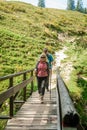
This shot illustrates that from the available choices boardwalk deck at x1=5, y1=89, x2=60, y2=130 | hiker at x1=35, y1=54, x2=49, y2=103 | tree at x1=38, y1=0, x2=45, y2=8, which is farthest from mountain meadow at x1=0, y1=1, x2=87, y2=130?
tree at x1=38, y1=0, x2=45, y2=8

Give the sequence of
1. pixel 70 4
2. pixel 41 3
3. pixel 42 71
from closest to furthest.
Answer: pixel 42 71, pixel 70 4, pixel 41 3

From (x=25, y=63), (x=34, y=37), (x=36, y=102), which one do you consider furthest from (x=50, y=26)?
(x=36, y=102)

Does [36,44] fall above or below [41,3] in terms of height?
below

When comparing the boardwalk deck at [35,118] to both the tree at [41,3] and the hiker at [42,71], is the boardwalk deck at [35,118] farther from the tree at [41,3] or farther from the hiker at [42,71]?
the tree at [41,3]

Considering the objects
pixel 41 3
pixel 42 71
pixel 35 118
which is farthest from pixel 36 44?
pixel 41 3

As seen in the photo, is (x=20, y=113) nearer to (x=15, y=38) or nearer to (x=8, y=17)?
Answer: (x=15, y=38)

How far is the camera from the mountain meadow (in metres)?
19.6

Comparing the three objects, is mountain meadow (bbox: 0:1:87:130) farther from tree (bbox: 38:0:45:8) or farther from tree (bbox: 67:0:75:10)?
tree (bbox: 38:0:45:8)

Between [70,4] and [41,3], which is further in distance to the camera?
[41,3]

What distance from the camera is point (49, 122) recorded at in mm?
8203

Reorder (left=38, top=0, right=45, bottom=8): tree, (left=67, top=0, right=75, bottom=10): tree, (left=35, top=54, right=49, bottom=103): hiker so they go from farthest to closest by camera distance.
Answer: (left=38, top=0, right=45, bottom=8): tree
(left=67, top=0, right=75, bottom=10): tree
(left=35, top=54, right=49, bottom=103): hiker

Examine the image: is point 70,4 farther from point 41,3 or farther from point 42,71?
point 42,71

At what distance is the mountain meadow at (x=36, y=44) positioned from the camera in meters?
19.6

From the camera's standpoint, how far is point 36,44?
3753 cm
